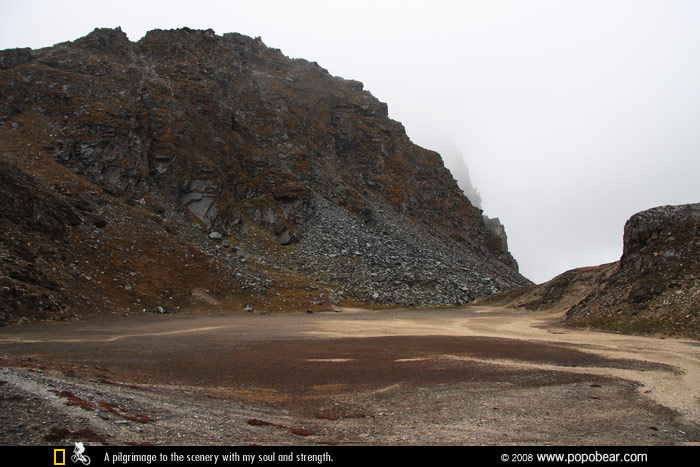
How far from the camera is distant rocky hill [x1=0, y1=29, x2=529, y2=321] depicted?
176 feet

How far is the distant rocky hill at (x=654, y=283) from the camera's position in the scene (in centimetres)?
3431

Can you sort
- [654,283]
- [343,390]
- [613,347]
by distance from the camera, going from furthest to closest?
1. [654,283]
2. [613,347]
3. [343,390]

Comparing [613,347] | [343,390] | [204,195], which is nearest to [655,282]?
[613,347]

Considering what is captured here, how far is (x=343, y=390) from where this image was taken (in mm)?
17656

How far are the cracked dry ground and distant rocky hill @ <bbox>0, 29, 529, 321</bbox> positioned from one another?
23.0m

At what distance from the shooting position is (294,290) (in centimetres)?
6925

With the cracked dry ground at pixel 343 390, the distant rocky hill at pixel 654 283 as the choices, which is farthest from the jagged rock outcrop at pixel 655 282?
the cracked dry ground at pixel 343 390

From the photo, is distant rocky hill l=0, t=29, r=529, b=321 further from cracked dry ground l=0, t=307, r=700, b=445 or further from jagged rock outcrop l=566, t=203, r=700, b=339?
jagged rock outcrop l=566, t=203, r=700, b=339

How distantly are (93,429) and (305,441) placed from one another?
5.27 meters

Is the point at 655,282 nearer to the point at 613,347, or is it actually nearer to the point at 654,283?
the point at 654,283

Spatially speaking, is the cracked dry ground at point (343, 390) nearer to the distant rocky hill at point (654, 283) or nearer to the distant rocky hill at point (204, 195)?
the distant rocky hill at point (654, 283)

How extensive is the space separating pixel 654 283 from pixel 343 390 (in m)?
36.9

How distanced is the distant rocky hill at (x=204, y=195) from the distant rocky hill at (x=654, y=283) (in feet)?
117
